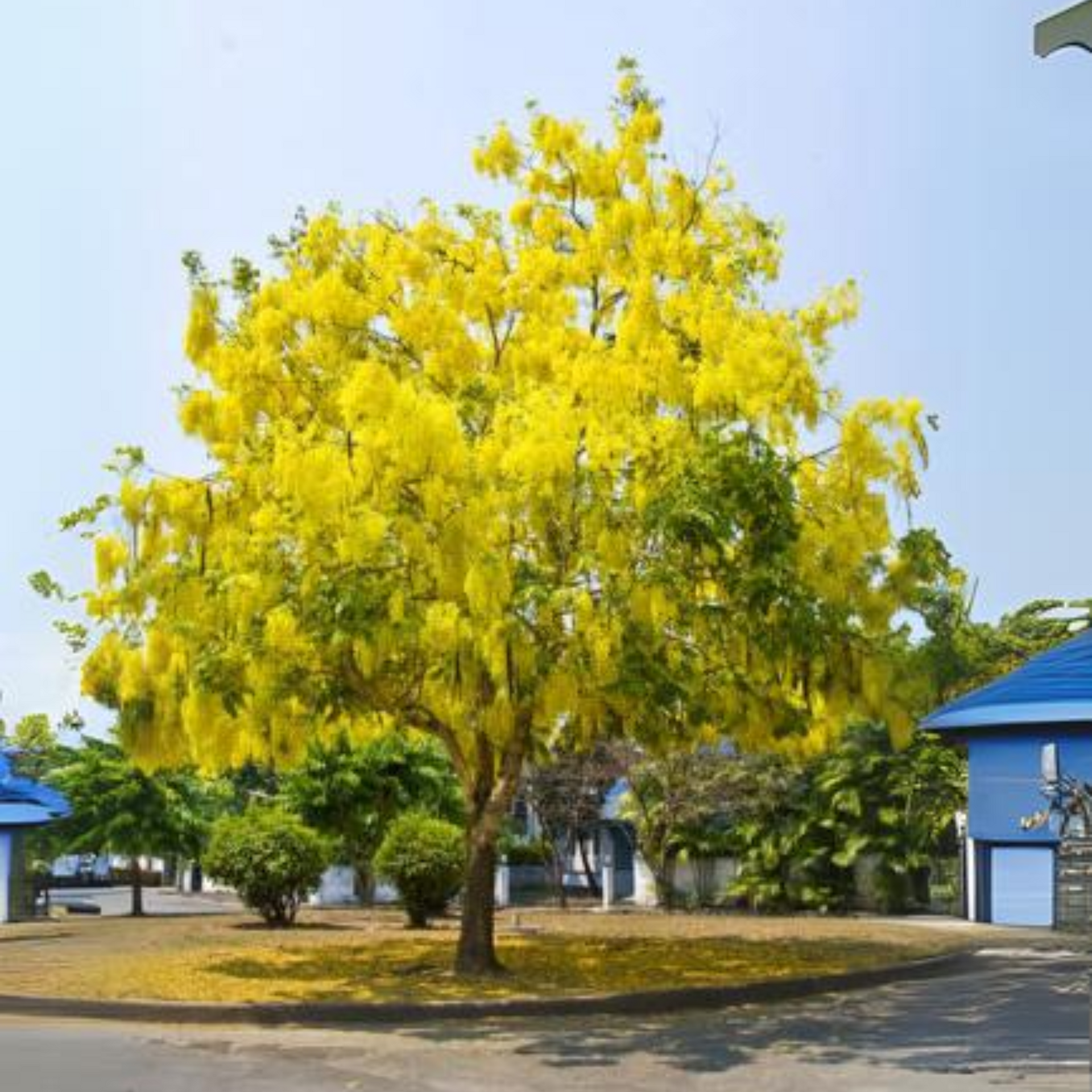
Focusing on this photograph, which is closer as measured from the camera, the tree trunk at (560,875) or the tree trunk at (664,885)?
the tree trunk at (664,885)

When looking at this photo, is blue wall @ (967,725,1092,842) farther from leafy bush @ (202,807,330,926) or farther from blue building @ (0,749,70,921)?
blue building @ (0,749,70,921)

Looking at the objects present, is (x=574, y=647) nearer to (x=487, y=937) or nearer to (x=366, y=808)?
(x=487, y=937)

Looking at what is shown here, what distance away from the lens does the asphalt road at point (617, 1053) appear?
12.5m

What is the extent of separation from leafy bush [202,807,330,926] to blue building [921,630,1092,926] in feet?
41.3

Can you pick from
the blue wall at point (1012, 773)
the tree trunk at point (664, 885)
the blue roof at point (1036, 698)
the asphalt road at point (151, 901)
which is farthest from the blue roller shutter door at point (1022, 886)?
the asphalt road at point (151, 901)

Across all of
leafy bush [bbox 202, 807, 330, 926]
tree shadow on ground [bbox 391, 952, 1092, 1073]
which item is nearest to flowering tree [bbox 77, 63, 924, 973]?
tree shadow on ground [bbox 391, 952, 1092, 1073]

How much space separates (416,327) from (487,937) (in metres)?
7.51

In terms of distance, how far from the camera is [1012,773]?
31688 mm

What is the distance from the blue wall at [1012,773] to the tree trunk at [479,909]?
47.3 feet

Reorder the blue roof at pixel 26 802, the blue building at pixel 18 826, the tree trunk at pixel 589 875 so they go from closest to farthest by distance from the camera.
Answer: the blue roof at pixel 26 802, the blue building at pixel 18 826, the tree trunk at pixel 589 875

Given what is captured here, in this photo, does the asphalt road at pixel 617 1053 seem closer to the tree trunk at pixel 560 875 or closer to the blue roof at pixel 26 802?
the blue roof at pixel 26 802

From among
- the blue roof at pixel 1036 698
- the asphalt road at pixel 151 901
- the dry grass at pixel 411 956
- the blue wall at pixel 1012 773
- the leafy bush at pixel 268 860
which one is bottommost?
the asphalt road at pixel 151 901

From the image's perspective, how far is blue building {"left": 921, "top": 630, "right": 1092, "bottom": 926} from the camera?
1216 inches

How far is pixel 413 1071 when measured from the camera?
13.3m
